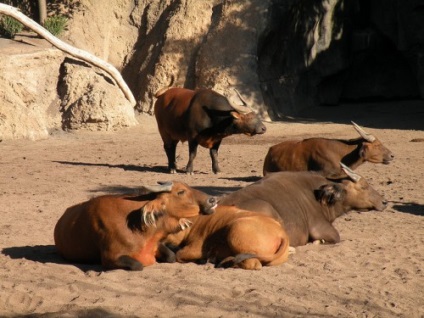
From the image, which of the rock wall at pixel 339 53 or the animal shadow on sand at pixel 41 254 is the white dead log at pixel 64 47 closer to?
the rock wall at pixel 339 53

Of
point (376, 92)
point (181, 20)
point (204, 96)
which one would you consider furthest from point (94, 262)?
point (376, 92)

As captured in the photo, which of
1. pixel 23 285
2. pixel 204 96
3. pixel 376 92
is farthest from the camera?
pixel 376 92

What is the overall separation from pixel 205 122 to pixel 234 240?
7745 millimetres

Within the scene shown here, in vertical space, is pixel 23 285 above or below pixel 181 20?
below

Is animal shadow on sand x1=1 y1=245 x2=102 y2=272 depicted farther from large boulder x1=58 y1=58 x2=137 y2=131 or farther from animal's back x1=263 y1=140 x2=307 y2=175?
large boulder x1=58 y1=58 x2=137 y2=131

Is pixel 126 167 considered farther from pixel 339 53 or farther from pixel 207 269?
pixel 339 53

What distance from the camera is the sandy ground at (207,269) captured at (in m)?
7.60

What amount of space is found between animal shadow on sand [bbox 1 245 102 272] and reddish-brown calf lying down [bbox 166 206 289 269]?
0.84 metres

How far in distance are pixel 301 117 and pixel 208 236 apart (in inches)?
652

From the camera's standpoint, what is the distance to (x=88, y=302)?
766 cm

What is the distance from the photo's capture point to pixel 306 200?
33.5 feet

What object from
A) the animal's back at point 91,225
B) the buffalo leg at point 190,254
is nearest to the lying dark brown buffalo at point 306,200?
the buffalo leg at point 190,254

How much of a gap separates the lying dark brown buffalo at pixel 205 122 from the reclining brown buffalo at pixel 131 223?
7307mm

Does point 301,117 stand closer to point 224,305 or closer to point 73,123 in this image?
point 73,123
